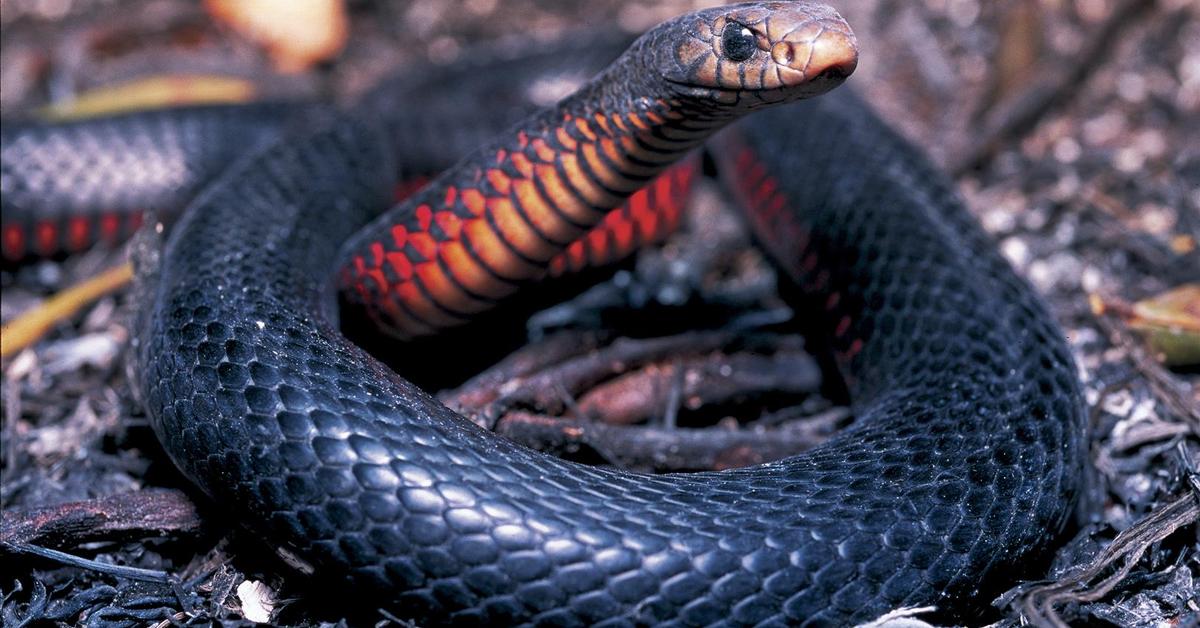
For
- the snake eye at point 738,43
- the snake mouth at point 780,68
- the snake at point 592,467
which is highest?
the snake eye at point 738,43

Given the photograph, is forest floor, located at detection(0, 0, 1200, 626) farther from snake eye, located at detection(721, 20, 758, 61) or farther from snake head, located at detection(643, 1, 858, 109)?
snake eye, located at detection(721, 20, 758, 61)

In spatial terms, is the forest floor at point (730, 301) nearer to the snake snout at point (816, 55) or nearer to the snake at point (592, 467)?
the snake at point (592, 467)

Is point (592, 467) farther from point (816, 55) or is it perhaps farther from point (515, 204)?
point (816, 55)

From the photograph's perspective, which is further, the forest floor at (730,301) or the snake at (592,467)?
the forest floor at (730,301)

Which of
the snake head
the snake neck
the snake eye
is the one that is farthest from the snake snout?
the snake neck

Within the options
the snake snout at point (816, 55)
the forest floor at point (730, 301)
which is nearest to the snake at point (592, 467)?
the snake snout at point (816, 55)

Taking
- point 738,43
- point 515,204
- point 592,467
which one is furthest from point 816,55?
point 592,467

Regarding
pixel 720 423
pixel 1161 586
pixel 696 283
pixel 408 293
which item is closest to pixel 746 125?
pixel 696 283
